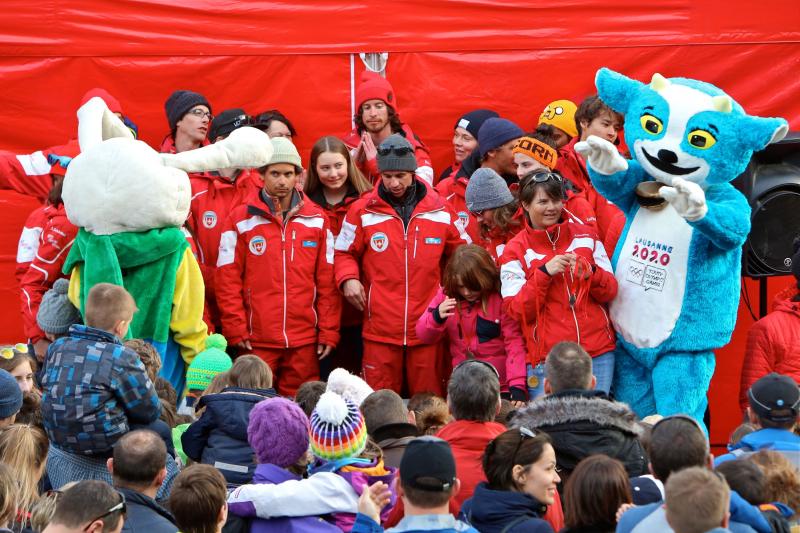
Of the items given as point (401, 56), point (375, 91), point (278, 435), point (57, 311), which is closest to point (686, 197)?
point (278, 435)

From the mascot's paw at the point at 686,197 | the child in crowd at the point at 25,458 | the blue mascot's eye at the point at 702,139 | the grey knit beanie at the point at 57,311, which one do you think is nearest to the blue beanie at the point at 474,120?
the blue mascot's eye at the point at 702,139

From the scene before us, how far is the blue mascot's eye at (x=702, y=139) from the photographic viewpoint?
5.84m

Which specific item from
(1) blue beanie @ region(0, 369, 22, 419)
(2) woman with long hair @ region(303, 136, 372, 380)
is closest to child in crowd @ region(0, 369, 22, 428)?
(1) blue beanie @ region(0, 369, 22, 419)

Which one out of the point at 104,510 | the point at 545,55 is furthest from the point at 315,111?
the point at 104,510

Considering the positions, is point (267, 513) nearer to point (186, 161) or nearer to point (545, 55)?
point (186, 161)

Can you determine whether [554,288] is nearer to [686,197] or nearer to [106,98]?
[686,197]

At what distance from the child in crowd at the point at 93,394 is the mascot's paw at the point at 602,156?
8.16ft

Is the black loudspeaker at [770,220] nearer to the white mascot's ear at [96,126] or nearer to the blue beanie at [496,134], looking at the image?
the blue beanie at [496,134]

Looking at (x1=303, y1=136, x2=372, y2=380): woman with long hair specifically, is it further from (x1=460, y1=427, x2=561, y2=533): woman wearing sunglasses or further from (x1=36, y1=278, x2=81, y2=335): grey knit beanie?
(x1=460, y1=427, x2=561, y2=533): woman wearing sunglasses

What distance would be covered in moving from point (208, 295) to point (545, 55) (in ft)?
9.63

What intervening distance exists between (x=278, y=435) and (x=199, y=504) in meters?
0.53

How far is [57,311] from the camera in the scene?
256 inches

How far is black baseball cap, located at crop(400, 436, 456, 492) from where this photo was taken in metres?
3.62

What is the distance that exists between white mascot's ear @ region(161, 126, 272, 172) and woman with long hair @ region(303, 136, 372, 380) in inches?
29.3
